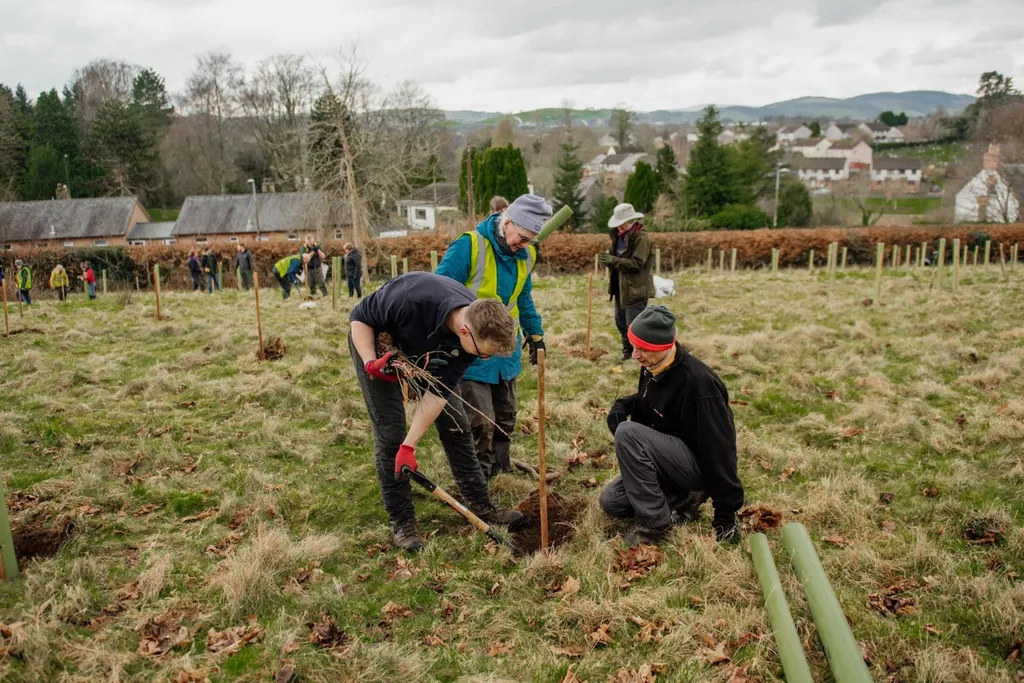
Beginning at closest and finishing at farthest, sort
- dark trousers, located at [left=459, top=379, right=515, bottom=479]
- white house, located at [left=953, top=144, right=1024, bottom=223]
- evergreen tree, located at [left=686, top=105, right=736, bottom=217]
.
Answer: dark trousers, located at [left=459, top=379, right=515, bottom=479]
white house, located at [left=953, top=144, right=1024, bottom=223]
evergreen tree, located at [left=686, top=105, right=736, bottom=217]

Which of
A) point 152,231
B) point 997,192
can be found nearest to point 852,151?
point 997,192

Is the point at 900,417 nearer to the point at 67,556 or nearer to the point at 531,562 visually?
the point at 531,562

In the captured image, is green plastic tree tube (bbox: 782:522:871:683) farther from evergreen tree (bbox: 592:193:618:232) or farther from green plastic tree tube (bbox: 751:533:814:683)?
evergreen tree (bbox: 592:193:618:232)

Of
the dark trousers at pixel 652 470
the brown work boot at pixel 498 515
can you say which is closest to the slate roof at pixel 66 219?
the brown work boot at pixel 498 515

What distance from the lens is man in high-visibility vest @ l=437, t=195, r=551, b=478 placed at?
4.25 meters

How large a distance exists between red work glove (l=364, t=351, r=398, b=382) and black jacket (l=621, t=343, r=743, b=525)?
57.4 inches

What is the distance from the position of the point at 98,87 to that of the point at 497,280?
2238 inches

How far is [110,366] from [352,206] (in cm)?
1275

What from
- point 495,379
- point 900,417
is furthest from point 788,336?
point 495,379

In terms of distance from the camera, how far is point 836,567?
12.2 ft

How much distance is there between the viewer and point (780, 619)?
3053 mm

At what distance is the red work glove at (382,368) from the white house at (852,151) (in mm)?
114510

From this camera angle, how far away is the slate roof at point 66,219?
29781mm

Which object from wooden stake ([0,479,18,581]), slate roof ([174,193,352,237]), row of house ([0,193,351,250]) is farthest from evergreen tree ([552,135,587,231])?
wooden stake ([0,479,18,581])
